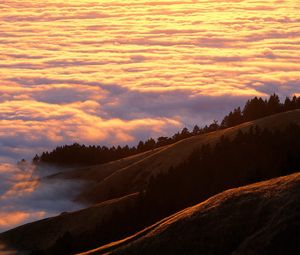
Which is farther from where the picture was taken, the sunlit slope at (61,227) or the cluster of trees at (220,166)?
the sunlit slope at (61,227)

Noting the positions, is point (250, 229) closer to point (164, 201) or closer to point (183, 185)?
point (164, 201)

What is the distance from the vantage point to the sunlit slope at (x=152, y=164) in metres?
142

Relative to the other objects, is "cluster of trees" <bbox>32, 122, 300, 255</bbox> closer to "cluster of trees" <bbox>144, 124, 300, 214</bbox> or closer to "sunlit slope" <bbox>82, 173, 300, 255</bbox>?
"cluster of trees" <bbox>144, 124, 300, 214</bbox>

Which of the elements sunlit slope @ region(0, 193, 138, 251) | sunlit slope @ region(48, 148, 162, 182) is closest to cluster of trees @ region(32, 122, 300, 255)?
sunlit slope @ region(0, 193, 138, 251)

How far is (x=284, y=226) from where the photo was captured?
198 ft

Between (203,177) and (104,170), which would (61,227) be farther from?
(104,170)

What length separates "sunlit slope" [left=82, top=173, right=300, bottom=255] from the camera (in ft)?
196

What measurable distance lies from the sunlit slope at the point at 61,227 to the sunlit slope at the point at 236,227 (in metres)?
39.4

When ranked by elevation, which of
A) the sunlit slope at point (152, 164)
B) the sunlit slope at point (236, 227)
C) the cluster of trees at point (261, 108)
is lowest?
the sunlit slope at point (236, 227)

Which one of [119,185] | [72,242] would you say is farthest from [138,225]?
[119,185]

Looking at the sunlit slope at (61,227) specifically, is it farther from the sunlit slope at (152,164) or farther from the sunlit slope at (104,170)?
the sunlit slope at (104,170)

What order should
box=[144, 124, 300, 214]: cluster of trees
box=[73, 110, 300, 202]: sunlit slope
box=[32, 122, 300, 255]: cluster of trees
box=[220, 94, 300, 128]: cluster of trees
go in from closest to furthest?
box=[32, 122, 300, 255]: cluster of trees
box=[144, 124, 300, 214]: cluster of trees
box=[73, 110, 300, 202]: sunlit slope
box=[220, 94, 300, 128]: cluster of trees

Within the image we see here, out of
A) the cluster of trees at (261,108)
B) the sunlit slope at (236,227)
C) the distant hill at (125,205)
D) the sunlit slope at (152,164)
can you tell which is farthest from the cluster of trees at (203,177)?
the cluster of trees at (261,108)

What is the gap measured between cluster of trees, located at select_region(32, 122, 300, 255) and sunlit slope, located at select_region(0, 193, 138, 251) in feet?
9.37
